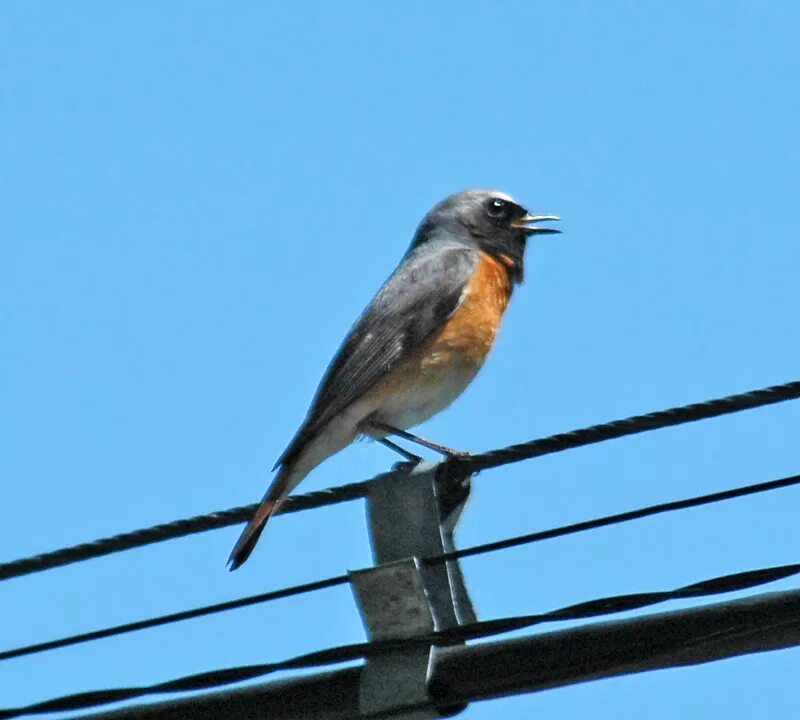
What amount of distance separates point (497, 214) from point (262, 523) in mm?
3727

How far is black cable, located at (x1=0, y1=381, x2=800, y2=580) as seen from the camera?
484 centimetres

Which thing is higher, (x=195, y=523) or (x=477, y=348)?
(x=477, y=348)

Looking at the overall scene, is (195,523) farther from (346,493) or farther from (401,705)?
(401,705)

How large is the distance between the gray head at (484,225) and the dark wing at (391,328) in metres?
0.40

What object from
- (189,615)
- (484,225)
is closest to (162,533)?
(189,615)

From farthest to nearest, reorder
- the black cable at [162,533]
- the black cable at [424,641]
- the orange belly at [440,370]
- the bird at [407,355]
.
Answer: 1. the orange belly at [440,370]
2. the bird at [407,355]
3. the black cable at [162,533]
4. the black cable at [424,641]

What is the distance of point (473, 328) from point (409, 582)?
3994 mm

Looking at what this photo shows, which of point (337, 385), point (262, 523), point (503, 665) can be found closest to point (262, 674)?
point (503, 665)

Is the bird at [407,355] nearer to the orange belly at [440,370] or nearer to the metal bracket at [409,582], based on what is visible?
the orange belly at [440,370]

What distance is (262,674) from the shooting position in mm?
5070

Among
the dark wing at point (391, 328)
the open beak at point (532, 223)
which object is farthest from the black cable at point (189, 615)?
the open beak at point (532, 223)

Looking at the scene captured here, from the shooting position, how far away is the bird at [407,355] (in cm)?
855

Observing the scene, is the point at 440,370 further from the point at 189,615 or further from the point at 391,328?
the point at 189,615

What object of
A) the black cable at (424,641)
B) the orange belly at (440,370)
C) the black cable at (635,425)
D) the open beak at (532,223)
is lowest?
the black cable at (424,641)
